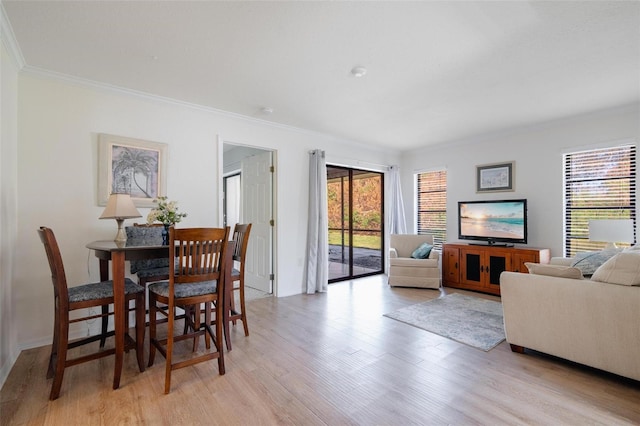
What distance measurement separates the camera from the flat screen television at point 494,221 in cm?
448

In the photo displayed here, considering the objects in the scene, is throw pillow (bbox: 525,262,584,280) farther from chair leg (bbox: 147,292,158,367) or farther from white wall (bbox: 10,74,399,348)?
white wall (bbox: 10,74,399,348)

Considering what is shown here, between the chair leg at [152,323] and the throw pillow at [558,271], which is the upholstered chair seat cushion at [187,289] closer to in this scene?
the chair leg at [152,323]

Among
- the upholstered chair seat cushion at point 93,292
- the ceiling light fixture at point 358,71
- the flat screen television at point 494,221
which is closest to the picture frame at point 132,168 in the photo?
the upholstered chair seat cushion at point 93,292

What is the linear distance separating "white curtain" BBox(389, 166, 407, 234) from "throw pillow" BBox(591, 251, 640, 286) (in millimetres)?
3733

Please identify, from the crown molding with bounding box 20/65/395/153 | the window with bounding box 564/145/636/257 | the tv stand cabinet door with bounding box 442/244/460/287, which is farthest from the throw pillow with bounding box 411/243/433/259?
the crown molding with bounding box 20/65/395/153

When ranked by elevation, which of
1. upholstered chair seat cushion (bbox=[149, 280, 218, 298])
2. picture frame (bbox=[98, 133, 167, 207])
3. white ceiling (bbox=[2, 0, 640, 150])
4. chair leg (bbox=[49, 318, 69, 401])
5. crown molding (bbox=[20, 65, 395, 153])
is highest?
white ceiling (bbox=[2, 0, 640, 150])

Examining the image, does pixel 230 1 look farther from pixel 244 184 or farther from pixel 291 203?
pixel 244 184

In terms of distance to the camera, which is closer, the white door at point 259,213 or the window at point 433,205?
the white door at point 259,213

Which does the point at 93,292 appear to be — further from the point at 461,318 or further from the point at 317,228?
the point at 461,318

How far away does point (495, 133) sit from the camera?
15.9 ft

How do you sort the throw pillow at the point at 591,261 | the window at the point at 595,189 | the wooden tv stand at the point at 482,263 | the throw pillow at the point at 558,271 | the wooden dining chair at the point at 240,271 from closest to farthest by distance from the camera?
the throw pillow at the point at 558,271
the throw pillow at the point at 591,261
the wooden dining chair at the point at 240,271
the window at the point at 595,189
the wooden tv stand at the point at 482,263

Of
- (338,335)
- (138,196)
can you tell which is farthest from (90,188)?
(338,335)

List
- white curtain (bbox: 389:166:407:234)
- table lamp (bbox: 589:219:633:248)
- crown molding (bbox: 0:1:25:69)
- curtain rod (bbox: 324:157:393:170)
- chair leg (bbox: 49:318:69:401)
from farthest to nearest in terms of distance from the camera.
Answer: white curtain (bbox: 389:166:407:234)
curtain rod (bbox: 324:157:393:170)
table lamp (bbox: 589:219:633:248)
crown molding (bbox: 0:1:25:69)
chair leg (bbox: 49:318:69:401)

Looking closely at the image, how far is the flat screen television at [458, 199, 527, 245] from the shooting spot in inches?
176
